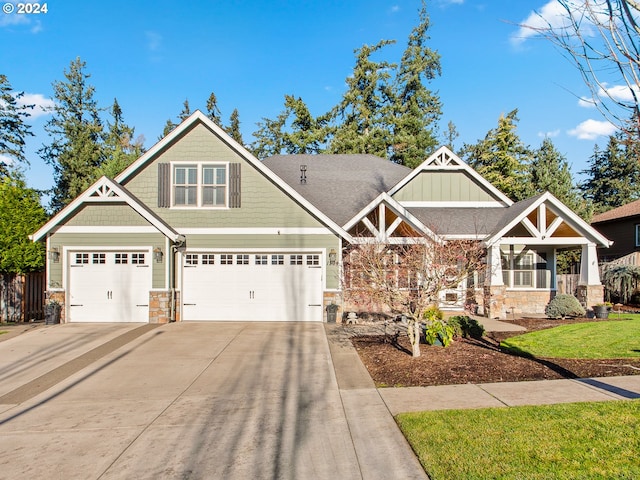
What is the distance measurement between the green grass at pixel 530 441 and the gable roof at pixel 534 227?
9664mm

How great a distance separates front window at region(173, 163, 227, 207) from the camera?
14.5 m

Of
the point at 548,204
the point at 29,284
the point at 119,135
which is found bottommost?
the point at 29,284

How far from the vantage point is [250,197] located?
47.2ft

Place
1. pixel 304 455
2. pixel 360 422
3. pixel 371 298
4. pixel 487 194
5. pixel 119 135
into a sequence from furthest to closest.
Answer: pixel 119 135 → pixel 487 194 → pixel 371 298 → pixel 360 422 → pixel 304 455

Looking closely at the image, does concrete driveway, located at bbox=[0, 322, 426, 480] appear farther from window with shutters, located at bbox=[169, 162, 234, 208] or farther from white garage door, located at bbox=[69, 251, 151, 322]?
window with shutters, located at bbox=[169, 162, 234, 208]

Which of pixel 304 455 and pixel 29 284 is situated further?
pixel 29 284

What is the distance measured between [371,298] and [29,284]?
1281 centimetres

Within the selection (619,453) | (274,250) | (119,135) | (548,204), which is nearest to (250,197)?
(274,250)

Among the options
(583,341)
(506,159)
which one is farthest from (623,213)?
(583,341)

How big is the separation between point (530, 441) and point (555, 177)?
25.2m

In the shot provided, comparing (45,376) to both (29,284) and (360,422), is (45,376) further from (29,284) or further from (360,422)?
(29,284)

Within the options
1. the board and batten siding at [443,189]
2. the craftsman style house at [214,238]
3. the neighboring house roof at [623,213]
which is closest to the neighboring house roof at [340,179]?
the craftsman style house at [214,238]

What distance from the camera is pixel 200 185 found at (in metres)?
14.5

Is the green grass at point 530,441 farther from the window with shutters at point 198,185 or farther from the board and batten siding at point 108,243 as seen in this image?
the window with shutters at point 198,185
